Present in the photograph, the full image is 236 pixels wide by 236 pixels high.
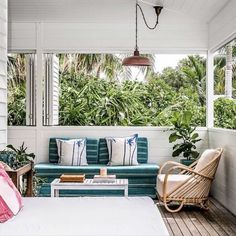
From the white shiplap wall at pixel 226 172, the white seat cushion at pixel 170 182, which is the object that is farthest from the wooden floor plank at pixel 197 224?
the white shiplap wall at pixel 226 172

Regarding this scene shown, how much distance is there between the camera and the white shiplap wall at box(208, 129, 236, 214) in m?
5.33

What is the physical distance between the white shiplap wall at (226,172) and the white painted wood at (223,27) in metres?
1.28

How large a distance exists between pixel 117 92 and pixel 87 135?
0.93 metres

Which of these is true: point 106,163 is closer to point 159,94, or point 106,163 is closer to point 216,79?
point 159,94

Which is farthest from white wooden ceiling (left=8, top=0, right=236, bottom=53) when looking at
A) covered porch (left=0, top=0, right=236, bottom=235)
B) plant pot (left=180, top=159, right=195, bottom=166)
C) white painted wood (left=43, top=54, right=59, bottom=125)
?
plant pot (left=180, top=159, right=195, bottom=166)

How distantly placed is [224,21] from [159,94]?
6.38ft

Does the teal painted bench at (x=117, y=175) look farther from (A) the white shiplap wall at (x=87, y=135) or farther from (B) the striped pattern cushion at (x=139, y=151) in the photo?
(A) the white shiplap wall at (x=87, y=135)

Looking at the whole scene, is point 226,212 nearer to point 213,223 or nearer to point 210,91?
point 213,223

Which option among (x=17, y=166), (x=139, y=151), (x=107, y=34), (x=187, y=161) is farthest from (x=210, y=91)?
(x=17, y=166)

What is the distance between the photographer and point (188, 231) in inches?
175

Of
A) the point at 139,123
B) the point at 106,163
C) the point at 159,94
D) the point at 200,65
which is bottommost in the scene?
the point at 106,163

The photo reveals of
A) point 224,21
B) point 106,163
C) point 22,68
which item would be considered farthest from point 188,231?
point 22,68

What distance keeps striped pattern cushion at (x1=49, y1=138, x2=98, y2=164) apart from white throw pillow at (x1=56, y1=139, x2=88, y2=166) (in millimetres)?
131

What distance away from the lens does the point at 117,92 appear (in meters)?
7.33
